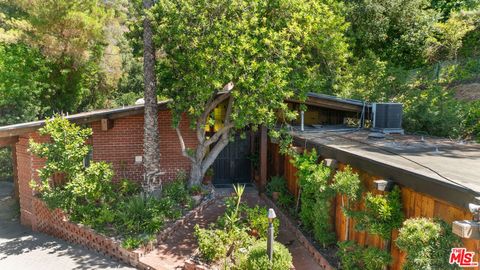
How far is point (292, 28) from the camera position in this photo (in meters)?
9.02

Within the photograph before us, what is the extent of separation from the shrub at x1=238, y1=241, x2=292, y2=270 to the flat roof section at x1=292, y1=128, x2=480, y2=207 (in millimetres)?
2014

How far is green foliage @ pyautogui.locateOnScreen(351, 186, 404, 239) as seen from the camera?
5.01 meters

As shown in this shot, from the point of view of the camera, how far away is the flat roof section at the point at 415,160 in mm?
4055

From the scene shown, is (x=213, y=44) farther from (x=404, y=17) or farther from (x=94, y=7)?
(x=404, y=17)

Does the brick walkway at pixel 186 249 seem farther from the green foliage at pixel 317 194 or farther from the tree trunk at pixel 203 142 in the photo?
the tree trunk at pixel 203 142

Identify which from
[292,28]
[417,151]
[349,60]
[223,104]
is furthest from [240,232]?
[349,60]

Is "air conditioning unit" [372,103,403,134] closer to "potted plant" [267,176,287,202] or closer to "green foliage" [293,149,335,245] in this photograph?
"green foliage" [293,149,335,245]

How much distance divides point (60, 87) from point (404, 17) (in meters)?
17.5

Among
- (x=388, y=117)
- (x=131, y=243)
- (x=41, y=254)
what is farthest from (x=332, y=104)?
(x=41, y=254)

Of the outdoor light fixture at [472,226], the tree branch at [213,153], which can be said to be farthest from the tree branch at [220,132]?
the outdoor light fixture at [472,226]

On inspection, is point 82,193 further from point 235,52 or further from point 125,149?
point 235,52

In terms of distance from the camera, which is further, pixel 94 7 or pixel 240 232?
pixel 94 7

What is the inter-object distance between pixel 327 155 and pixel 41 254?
6835 mm

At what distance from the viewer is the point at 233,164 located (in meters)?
13.1
